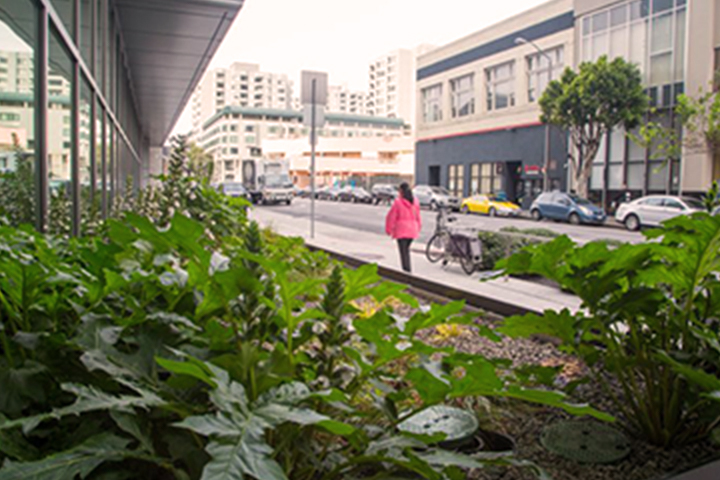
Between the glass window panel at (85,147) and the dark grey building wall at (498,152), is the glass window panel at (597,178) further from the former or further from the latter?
the glass window panel at (85,147)

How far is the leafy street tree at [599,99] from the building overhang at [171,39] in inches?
846

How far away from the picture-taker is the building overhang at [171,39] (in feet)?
33.3

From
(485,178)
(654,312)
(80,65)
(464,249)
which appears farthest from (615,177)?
(654,312)

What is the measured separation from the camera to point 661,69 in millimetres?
35344

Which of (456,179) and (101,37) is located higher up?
(101,37)

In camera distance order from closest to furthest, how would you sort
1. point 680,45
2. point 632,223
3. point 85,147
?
point 85,147 → point 632,223 → point 680,45

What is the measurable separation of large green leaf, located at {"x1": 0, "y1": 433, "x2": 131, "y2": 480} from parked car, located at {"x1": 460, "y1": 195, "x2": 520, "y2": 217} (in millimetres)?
36515

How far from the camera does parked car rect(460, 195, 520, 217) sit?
3712 centimetres

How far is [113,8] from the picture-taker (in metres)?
10.6

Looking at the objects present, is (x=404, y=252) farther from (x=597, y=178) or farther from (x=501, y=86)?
(x=501, y=86)

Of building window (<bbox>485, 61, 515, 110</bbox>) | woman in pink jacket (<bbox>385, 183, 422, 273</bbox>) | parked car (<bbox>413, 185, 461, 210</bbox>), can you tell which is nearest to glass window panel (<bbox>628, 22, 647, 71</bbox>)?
building window (<bbox>485, 61, 515, 110</bbox>)

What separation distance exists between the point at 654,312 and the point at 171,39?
38.8ft

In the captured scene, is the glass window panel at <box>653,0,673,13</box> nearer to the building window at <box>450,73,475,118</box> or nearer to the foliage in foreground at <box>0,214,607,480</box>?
the building window at <box>450,73,475,118</box>

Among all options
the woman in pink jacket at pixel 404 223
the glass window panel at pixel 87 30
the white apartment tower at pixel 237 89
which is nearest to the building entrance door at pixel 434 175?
the woman in pink jacket at pixel 404 223
